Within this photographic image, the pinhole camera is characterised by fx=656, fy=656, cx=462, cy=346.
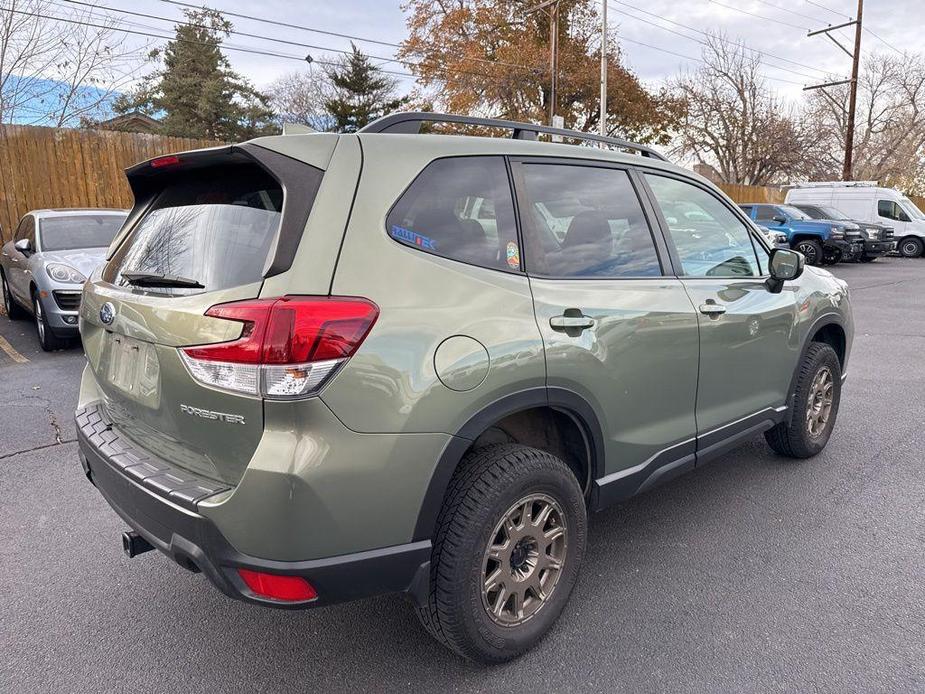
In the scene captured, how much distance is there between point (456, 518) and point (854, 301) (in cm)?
1226

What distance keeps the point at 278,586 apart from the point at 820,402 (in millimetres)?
3645

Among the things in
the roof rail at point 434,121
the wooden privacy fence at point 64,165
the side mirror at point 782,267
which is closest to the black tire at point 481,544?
the roof rail at point 434,121

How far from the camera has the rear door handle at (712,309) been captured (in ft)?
9.89

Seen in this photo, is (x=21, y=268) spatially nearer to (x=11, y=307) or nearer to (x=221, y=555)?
(x=11, y=307)

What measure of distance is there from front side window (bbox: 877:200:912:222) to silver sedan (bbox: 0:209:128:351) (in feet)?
77.4

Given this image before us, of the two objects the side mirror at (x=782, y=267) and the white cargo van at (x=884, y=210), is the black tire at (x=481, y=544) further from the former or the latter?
the white cargo van at (x=884, y=210)

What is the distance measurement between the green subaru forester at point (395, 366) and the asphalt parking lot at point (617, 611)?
32 cm

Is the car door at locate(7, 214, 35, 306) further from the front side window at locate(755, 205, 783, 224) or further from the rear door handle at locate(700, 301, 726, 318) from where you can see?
the front side window at locate(755, 205, 783, 224)

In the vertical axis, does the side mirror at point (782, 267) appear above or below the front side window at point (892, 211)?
below

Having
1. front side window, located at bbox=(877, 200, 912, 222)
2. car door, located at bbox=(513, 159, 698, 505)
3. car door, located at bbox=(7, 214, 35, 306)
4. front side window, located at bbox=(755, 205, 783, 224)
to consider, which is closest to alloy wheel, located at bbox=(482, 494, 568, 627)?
car door, located at bbox=(513, 159, 698, 505)

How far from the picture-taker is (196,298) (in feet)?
6.63

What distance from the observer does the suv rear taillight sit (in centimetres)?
181

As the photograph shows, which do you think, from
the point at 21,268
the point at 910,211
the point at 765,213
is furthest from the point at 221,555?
the point at 910,211

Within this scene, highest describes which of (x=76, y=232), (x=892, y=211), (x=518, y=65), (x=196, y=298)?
(x=518, y=65)
